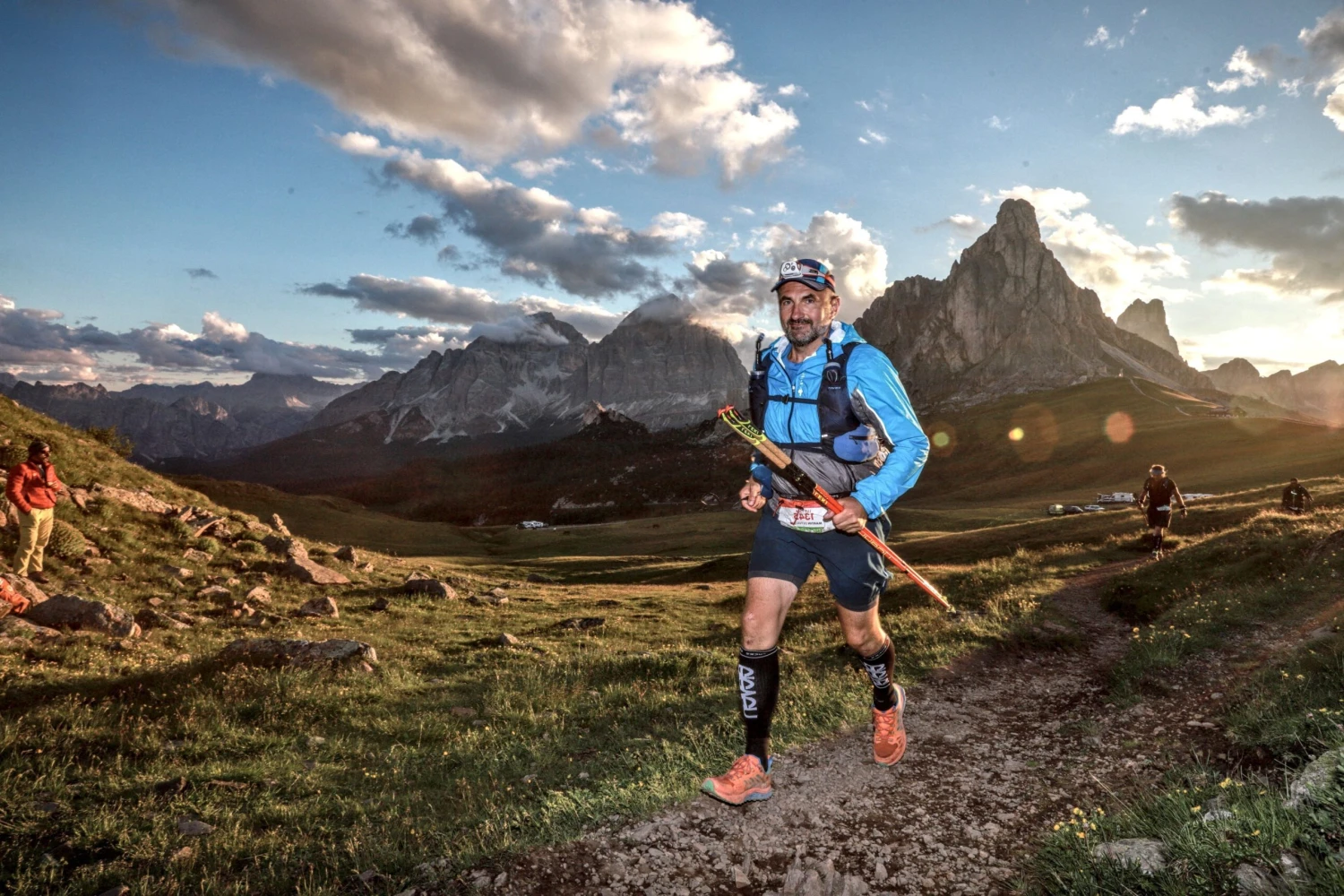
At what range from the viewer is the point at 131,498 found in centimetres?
1998

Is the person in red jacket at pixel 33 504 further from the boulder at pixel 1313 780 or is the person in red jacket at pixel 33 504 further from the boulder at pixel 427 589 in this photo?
the boulder at pixel 1313 780

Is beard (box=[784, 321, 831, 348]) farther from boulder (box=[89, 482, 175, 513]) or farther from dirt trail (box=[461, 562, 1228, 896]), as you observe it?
boulder (box=[89, 482, 175, 513])

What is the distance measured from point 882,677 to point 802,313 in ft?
13.0

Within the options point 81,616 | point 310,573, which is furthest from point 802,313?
point 310,573

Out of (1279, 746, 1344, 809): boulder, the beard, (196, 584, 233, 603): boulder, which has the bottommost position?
(196, 584, 233, 603): boulder

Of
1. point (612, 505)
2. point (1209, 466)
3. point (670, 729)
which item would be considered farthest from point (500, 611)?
point (612, 505)

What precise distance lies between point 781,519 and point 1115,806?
11.8 feet

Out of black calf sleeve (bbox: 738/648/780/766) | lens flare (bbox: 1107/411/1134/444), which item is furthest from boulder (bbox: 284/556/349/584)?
lens flare (bbox: 1107/411/1134/444)

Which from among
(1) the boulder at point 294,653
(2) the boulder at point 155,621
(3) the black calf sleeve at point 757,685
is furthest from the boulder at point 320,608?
(3) the black calf sleeve at point 757,685

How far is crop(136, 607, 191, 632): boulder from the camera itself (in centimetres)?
1372

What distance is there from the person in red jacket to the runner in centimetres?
4076

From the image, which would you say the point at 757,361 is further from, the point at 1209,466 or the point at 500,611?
the point at 1209,466

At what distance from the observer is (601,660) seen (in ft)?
40.0

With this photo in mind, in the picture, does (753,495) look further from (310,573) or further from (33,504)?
(310,573)
